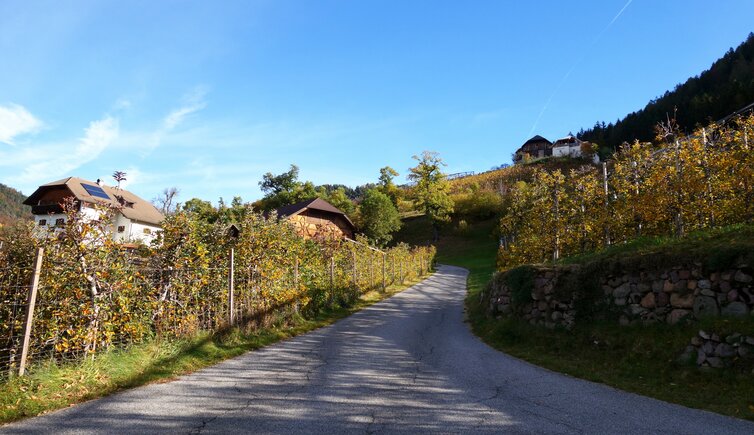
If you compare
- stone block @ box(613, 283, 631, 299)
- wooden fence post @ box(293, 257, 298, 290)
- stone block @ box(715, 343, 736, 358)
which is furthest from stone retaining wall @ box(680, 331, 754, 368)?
wooden fence post @ box(293, 257, 298, 290)

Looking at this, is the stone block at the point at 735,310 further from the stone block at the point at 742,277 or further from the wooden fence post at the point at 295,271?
the wooden fence post at the point at 295,271

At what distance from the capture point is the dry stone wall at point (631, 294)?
6.76 metres

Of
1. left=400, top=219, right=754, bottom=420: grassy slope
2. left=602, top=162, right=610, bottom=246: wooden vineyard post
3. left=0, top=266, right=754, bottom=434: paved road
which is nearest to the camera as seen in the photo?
left=0, top=266, right=754, bottom=434: paved road

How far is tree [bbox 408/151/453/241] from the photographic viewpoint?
204 feet

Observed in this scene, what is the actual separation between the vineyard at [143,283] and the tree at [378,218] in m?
44.8

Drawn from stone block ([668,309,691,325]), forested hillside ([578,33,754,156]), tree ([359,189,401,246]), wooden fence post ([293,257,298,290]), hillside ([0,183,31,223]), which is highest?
forested hillside ([578,33,754,156])

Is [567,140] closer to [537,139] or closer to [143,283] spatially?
[537,139]

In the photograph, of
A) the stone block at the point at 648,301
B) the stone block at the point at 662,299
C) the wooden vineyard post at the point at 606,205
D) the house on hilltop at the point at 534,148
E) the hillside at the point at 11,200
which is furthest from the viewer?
the house on hilltop at the point at 534,148

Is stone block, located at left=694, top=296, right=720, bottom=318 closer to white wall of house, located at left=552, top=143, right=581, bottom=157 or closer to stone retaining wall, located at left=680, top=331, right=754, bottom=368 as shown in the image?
stone retaining wall, located at left=680, top=331, right=754, bottom=368

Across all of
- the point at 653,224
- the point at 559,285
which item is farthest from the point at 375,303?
the point at 653,224

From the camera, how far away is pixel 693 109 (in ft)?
172

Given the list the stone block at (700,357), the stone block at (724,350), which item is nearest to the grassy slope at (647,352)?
the stone block at (700,357)

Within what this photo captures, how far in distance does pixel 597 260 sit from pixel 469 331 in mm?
4043

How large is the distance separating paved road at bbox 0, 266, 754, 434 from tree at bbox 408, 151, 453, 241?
54109 mm
